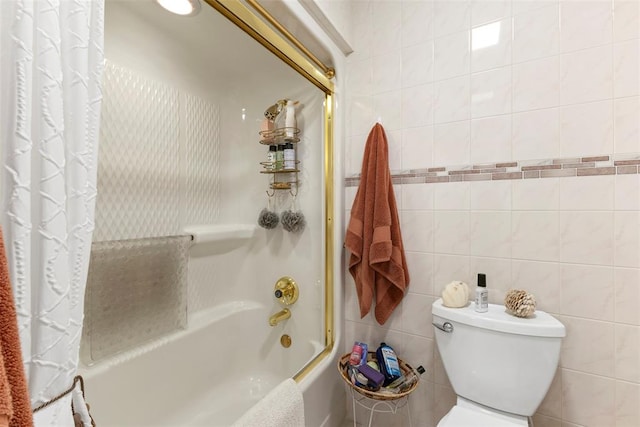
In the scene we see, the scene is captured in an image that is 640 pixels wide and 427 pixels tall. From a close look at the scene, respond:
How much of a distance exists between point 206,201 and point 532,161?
5.21 feet

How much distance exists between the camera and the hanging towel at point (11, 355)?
1.00 ft

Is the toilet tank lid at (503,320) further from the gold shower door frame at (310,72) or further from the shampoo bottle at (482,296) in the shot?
the gold shower door frame at (310,72)

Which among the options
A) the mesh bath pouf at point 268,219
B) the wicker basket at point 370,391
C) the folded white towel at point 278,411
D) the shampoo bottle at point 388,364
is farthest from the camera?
the mesh bath pouf at point 268,219

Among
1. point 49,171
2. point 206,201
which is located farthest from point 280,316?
point 49,171

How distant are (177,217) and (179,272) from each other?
0.29 metres

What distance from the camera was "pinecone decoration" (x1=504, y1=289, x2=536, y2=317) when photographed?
102cm

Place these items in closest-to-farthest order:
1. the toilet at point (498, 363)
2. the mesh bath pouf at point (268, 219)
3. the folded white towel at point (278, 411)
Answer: the folded white towel at point (278, 411)
the toilet at point (498, 363)
the mesh bath pouf at point (268, 219)

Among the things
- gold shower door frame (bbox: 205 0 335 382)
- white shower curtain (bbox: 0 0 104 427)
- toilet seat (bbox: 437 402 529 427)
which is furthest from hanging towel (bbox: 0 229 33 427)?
toilet seat (bbox: 437 402 529 427)

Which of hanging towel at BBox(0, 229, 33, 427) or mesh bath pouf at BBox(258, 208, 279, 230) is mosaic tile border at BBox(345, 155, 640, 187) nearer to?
mesh bath pouf at BBox(258, 208, 279, 230)

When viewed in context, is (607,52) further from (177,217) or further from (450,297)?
(177,217)

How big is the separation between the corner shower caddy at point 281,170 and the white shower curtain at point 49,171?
1.08 metres

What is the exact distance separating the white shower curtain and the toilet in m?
1.05

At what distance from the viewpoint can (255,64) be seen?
1450 mm

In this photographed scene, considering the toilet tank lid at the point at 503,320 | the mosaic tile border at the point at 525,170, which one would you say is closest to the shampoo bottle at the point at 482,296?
the toilet tank lid at the point at 503,320
